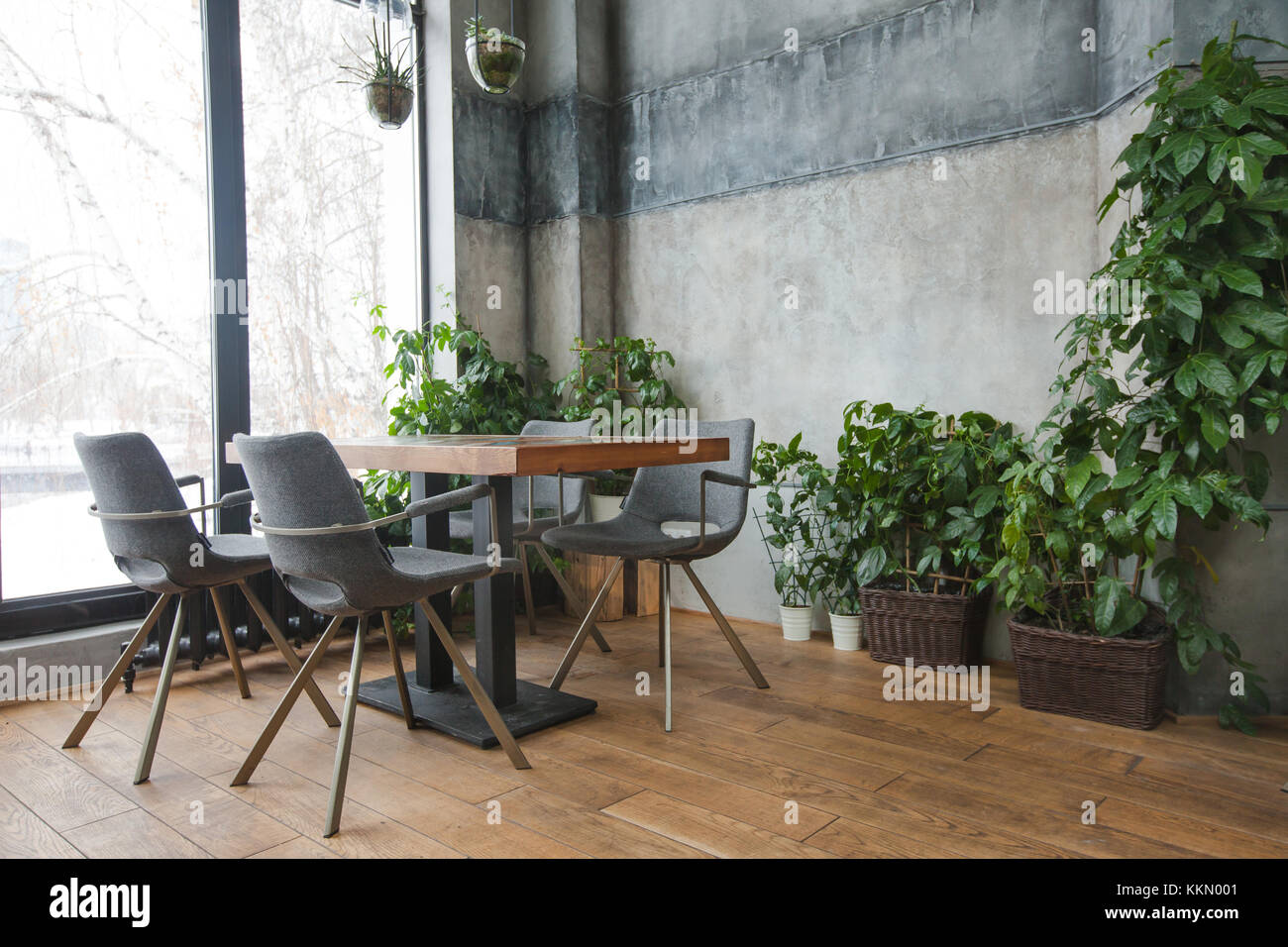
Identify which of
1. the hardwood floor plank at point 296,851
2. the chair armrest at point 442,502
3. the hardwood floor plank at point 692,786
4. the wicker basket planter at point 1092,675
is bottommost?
the hardwood floor plank at point 296,851

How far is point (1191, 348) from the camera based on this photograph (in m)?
2.76

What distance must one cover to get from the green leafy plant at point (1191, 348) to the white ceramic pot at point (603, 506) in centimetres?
206

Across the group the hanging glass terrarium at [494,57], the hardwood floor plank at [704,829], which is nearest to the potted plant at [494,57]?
the hanging glass terrarium at [494,57]

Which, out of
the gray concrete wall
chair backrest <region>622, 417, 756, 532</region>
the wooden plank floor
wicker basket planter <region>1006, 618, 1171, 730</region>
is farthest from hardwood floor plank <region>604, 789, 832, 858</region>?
the gray concrete wall

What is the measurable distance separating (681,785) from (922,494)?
169 cm

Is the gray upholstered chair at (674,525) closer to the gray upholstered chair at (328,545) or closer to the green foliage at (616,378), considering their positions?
the gray upholstered chair at (328,545)

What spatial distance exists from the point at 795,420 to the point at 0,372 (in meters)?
3.20

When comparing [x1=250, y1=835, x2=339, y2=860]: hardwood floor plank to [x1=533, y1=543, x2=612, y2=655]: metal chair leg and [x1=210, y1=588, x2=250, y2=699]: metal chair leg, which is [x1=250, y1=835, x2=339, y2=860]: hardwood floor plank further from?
[x1=533, y1=543, x2=612, y2=655]: metal chair leg

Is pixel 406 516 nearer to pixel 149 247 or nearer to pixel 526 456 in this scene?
pixel 526 456

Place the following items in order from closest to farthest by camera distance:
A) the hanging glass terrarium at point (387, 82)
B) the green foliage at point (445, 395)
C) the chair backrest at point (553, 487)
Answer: the hanging glass terrarium at point (387, 82) < the chair backrest at point (553, 487) < the green foliage at point (445, 395)

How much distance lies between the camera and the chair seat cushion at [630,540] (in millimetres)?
3062

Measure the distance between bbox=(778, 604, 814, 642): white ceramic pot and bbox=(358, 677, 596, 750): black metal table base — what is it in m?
1.32

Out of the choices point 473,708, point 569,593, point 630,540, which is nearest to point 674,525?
point 630,540

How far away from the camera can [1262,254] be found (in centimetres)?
260
